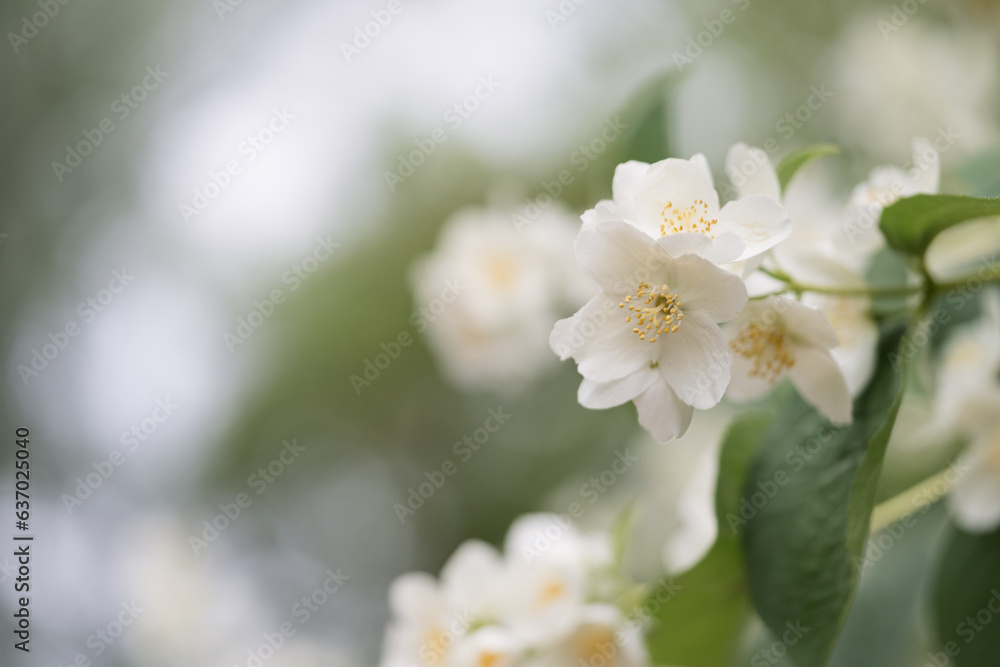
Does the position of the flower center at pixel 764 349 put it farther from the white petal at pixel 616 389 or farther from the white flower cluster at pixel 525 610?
the white flower cluster at pixel 525 610

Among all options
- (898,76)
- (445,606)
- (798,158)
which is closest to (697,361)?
(798,158)

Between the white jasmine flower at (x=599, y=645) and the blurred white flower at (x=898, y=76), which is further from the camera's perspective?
the blurred white flower at (x=898, y=76)

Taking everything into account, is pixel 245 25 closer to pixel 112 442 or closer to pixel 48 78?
pixel 48 78

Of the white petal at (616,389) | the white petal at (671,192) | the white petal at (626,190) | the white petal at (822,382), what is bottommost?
the white petal at (822,382)

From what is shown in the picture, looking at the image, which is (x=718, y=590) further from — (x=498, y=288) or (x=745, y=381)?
(x=498, y=288)

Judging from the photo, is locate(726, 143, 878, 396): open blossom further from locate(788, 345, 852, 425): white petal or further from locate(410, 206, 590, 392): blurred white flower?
locate(410, 206, 590, 392): blurred white flower

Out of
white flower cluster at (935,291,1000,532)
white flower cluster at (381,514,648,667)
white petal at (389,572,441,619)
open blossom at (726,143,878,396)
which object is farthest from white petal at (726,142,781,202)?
white petal at (389,572,441,619)

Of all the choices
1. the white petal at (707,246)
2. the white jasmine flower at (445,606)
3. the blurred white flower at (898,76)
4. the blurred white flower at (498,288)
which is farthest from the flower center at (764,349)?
the blurred white flower at (898,76)
